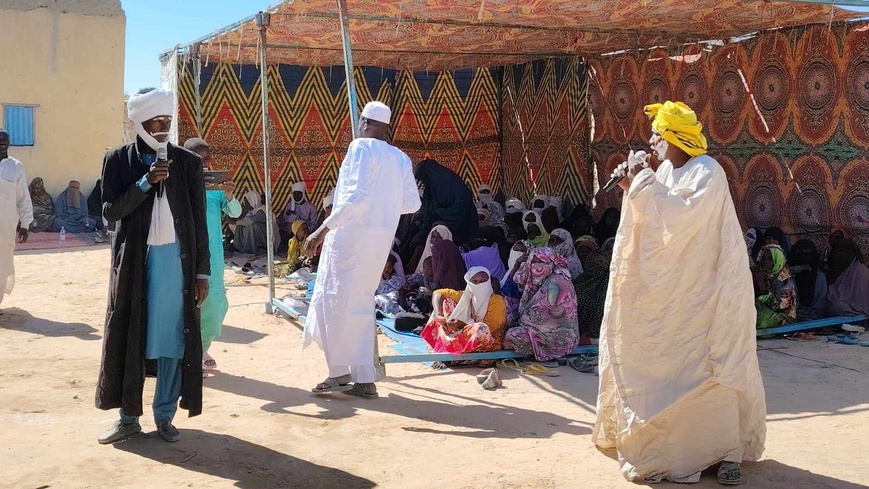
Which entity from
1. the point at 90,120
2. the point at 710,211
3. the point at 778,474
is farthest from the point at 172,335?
the point at 90,120

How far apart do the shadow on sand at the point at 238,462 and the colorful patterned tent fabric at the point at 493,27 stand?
12.8 ft

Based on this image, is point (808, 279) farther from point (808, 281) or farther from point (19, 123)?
point (19, 123)

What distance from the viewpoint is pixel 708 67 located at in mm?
10117

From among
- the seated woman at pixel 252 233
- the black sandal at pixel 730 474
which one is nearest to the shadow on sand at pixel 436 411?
the black sandal at pixel 730 474

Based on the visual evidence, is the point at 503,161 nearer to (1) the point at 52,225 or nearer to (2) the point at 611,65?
(2) the point at 611,65

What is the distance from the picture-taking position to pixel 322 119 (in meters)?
13.4

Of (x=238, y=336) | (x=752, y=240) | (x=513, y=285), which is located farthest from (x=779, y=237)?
(x=238, y=336)

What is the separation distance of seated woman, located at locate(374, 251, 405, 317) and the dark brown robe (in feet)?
11.0

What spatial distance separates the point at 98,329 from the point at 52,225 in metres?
8.65

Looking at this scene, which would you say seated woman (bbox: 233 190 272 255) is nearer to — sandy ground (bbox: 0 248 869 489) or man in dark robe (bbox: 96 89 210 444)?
sandy ground (bbox: 0 248 869 489)

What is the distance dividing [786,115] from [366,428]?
6.23m

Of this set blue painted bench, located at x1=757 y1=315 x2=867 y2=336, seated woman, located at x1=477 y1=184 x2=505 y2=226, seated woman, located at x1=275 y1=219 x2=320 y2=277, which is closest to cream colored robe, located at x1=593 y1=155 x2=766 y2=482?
blue painted bench, located at x1=757 y1=315 x2=867 y2=336

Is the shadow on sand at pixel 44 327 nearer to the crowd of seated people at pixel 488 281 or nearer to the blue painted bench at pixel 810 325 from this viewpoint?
the crowd of seated people at pixel 488 281

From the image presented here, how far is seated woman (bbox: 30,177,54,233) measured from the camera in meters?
15.1
